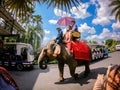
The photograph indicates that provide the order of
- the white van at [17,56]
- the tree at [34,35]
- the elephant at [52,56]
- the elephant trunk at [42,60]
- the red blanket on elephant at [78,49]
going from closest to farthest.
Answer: the elephant trunk at [42,60]
the elephant at [52,56]
the red blanket on elephant at [78,49]
the white van at [17,56]
the tree at [34,35]

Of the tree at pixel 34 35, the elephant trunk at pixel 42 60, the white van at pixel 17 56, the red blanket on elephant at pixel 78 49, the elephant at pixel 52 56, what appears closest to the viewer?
the elephant trunk at pixel 42 60

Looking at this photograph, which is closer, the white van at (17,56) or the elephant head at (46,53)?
the elephant head at (46,53)

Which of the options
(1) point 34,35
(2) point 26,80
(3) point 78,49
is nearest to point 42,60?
(3) point 78,49

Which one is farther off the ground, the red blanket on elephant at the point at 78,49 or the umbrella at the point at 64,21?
the umbrella at the point at 64,21

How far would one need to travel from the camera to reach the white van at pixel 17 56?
2039 centimetres

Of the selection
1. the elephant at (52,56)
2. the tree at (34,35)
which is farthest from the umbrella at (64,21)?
the tree at (34,35)

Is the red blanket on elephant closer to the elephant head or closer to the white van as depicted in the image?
the elephant head

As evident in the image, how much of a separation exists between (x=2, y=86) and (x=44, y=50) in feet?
31.4

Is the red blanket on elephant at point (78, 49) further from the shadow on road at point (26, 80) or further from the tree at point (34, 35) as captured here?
the tree at point (34, 35)

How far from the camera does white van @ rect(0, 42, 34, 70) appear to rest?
803 inches

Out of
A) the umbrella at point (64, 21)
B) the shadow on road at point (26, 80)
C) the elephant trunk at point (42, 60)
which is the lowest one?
the shadow on road at point (26, 80)

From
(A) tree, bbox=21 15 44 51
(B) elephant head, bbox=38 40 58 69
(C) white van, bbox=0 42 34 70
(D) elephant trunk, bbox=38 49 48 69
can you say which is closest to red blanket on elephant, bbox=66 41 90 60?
(B) elephant head, bbox=38 40 58 69

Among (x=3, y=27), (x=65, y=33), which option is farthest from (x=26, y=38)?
(x=65, y=33)

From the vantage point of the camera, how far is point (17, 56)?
67.7 feet
